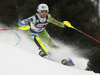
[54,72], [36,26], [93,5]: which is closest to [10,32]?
[36,26]

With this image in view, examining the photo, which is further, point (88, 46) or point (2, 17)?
point (2, 17)

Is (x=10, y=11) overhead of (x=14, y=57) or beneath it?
overhead

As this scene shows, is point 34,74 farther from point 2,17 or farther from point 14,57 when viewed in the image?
point 2,17

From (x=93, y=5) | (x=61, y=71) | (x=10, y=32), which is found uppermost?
(x=93, y=5)

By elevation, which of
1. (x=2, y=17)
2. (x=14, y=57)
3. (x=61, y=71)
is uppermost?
(x=2, y=17)

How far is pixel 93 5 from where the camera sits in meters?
21.9

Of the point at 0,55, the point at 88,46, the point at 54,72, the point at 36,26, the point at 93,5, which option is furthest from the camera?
the point at 93,5

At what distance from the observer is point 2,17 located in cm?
1031

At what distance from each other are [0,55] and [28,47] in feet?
13.2

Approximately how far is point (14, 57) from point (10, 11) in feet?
23.1

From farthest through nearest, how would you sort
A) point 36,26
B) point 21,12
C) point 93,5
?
point 93,5, point 21,12, point 36,26

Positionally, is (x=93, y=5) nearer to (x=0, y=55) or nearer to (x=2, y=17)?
(x=2, y=17)

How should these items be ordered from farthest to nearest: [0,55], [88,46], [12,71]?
[88,46]
[0,55]
[12,71]

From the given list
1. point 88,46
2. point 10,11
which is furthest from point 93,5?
point 88,46
